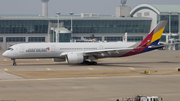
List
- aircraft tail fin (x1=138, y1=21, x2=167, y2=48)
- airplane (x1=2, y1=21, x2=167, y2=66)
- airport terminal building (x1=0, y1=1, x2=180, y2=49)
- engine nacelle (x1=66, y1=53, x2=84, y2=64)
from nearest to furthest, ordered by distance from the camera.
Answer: engine nacelle (x1=66, y1=53, x2=84, y2=64) < airplane (x1=2, y1=21, x2=167, y2=66) < aircraft tail fin (x1=138, y1=21, x2=167, y2=48) < airport terminal building (x1=0, y1=1, x2=180, y2=49)

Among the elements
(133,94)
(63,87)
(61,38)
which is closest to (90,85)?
(63,87)

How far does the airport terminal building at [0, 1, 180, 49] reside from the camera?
403 ft

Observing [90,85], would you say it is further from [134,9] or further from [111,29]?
[134,9]

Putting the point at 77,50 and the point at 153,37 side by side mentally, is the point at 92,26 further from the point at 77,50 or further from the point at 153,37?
the point at 77,50

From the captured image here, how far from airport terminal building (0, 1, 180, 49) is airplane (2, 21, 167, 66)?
68.8m

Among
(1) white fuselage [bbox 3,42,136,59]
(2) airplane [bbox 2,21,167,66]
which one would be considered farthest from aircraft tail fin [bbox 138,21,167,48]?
(1) white fuselage [bbox 3,42,136,59]

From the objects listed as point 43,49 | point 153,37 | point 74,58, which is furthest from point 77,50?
point 153,37

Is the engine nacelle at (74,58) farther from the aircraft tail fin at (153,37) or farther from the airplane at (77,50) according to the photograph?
the aircraft tail fin at (153,37)

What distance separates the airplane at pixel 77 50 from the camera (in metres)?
46.4

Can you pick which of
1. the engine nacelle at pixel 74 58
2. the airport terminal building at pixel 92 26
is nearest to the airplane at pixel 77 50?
the engine nacelle at pixel 74 58

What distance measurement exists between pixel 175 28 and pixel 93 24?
37.6m

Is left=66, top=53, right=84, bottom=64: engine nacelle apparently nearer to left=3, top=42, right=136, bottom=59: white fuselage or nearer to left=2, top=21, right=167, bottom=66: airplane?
left=2, top=21, right=167, bottom=66: airplane

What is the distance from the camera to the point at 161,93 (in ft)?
76.5

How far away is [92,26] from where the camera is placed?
129125 mm
